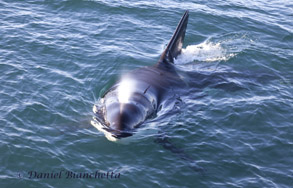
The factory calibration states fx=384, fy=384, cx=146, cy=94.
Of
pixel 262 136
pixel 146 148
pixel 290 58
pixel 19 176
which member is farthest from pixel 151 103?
pixel 290 58

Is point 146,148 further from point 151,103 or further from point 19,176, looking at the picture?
point 19,176

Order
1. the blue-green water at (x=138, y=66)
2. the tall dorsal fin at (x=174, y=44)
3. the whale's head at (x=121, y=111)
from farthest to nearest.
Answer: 1. the tall dorsal fin at (x=174, y=44)
2. the whale's head at (x=121, y=111)
3. the blue-green water at (x=138, y=66)

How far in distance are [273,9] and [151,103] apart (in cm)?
1885

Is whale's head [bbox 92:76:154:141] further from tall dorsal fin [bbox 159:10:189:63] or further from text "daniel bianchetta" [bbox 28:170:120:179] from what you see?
tall dorsal fin [bbox 159:10:189:63]

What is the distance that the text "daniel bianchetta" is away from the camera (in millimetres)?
13461

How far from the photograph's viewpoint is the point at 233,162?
48.4ft

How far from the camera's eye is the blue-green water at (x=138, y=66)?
14188 mm

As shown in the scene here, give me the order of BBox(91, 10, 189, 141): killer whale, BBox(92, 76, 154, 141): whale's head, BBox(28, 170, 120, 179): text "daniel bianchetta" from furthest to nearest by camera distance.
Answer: BBox(91, 10, 189, 141): killer whale → BBox(92, 76, 154, 141): whale's head → BBox(28, 170, 120, 179): text "daniel bianchetta"

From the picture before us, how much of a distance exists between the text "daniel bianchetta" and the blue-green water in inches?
4.8

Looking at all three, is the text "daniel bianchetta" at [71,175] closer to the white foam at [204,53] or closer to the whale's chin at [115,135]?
the whale's chin at [115,135]

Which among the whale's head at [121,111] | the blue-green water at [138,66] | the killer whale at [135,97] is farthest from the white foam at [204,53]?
the whale's head at [121,111]

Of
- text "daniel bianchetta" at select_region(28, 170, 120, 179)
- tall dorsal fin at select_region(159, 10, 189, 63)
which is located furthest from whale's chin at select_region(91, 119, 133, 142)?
tall dorsal fin at select_region(159, 10, 189, 63)

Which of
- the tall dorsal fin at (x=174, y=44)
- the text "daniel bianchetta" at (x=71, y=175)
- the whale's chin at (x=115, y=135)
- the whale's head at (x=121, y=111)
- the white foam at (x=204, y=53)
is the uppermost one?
the white foam at (x=204, y=53)

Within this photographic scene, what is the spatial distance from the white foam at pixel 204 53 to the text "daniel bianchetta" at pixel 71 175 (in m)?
9.75
